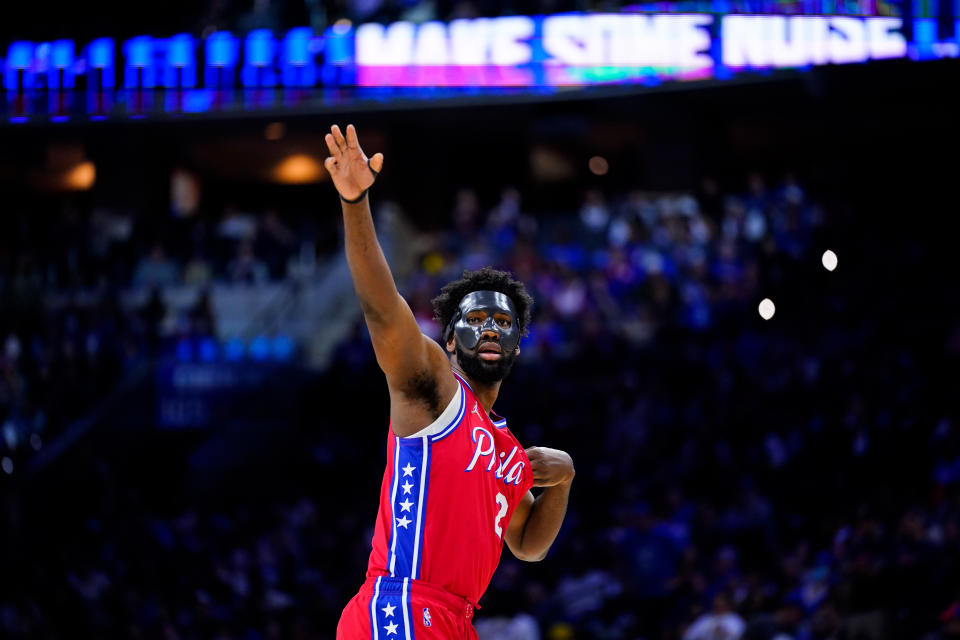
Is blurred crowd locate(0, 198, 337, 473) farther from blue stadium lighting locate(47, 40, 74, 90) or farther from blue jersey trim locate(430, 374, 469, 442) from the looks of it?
blue jersey trim locate(430, 374, 469, 442)

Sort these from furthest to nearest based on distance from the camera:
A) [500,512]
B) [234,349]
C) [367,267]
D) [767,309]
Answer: [234,349]
[767,309]
[500,512]
[367,267]

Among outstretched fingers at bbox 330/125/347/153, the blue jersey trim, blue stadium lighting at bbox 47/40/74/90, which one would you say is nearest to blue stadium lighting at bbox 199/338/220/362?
blue stadium lighting at bbox 47/40/74/90

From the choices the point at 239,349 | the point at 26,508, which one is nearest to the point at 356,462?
the point at 239,349

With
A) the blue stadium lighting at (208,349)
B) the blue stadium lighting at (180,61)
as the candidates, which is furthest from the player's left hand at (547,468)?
the blue stadium lighting at (180,61)

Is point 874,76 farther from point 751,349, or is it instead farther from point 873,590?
point 873,590

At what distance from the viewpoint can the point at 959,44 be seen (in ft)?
40.2

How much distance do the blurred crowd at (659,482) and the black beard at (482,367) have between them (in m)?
5.66

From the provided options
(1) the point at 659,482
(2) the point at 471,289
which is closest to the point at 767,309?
(1) the point at 659,482

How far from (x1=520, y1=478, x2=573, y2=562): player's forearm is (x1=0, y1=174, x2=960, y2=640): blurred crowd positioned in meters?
5.00

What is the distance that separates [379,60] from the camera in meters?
16.1

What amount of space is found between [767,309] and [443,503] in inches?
371

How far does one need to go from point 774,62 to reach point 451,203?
7724 mm

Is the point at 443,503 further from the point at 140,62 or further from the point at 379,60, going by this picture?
the point at 140,62

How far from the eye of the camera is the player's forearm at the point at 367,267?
10.4 feet
